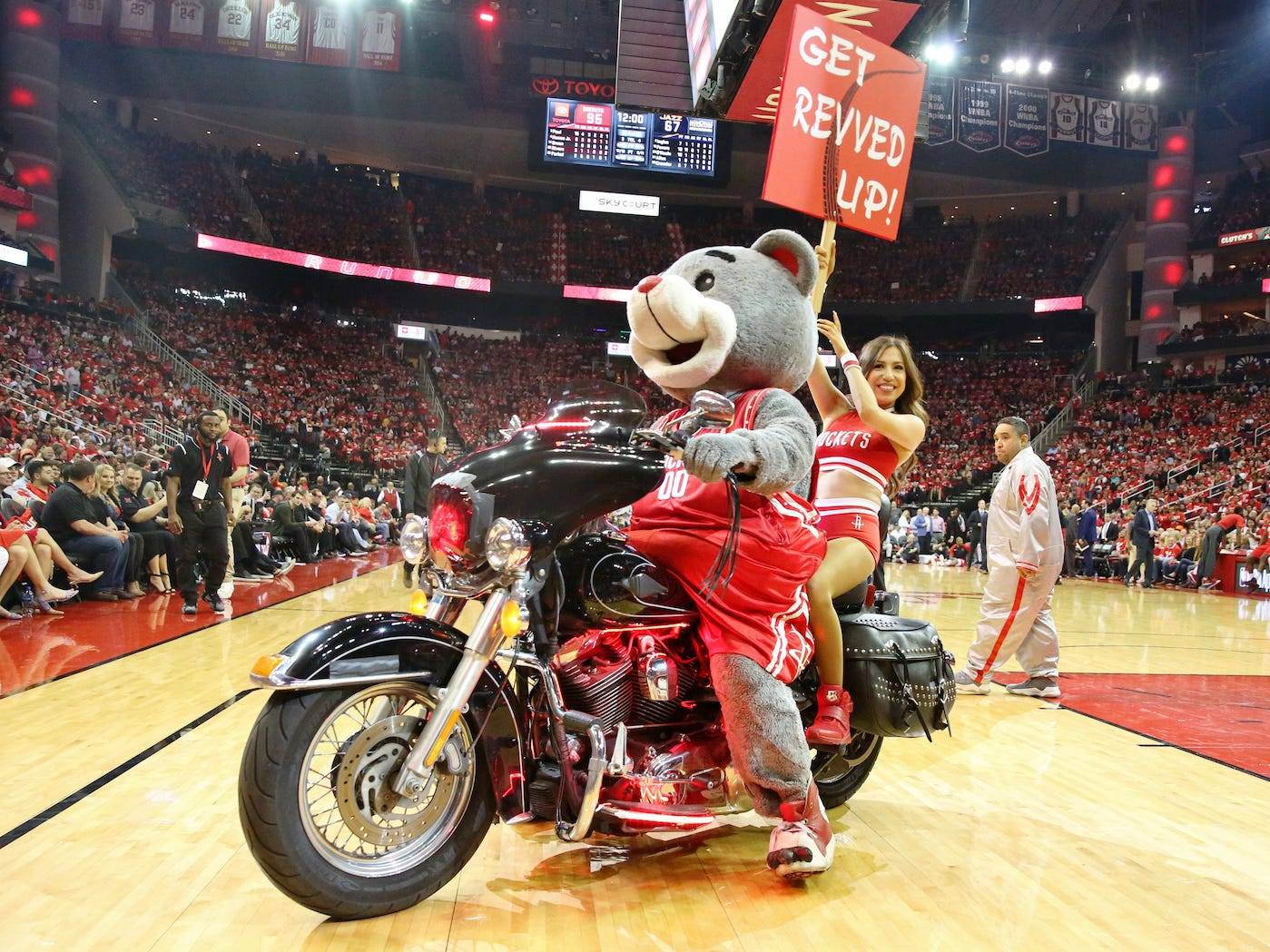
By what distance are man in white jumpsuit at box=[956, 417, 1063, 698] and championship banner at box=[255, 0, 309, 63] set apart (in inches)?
819

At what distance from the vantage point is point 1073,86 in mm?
22062

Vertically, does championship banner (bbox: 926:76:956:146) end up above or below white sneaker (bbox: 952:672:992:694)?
above

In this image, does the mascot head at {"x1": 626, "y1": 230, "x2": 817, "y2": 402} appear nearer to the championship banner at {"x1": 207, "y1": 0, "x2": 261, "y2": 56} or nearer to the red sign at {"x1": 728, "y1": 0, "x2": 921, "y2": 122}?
the red sign at {"x1": 728, "y1": 0, "x2": 921, "y2": 122}

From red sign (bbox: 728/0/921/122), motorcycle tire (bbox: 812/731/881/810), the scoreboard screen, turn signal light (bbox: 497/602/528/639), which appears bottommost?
motorcycle tire (bbox: 812/731/881/810)

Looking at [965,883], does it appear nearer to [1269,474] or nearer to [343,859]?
[343,859]

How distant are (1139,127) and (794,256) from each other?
24.4 m

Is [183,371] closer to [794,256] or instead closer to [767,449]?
[794,256]

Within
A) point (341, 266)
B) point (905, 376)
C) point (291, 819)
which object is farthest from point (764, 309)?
point (341, 266)

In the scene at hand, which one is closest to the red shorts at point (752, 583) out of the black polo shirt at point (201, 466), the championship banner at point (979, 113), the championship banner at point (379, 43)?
the black polo shirt at point (201, 466)

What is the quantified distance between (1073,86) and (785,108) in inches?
858

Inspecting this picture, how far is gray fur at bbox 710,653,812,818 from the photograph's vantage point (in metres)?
2.30

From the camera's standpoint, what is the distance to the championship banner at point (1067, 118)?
69.8 feet

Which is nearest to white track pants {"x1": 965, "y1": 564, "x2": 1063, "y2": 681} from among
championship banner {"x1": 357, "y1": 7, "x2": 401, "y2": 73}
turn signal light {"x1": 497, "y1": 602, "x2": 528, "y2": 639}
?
turn signal light {"x1": 497, "y1": 602, "x2": 528, "y2": 639}

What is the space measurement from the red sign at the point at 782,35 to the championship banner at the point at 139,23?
18.9 m
